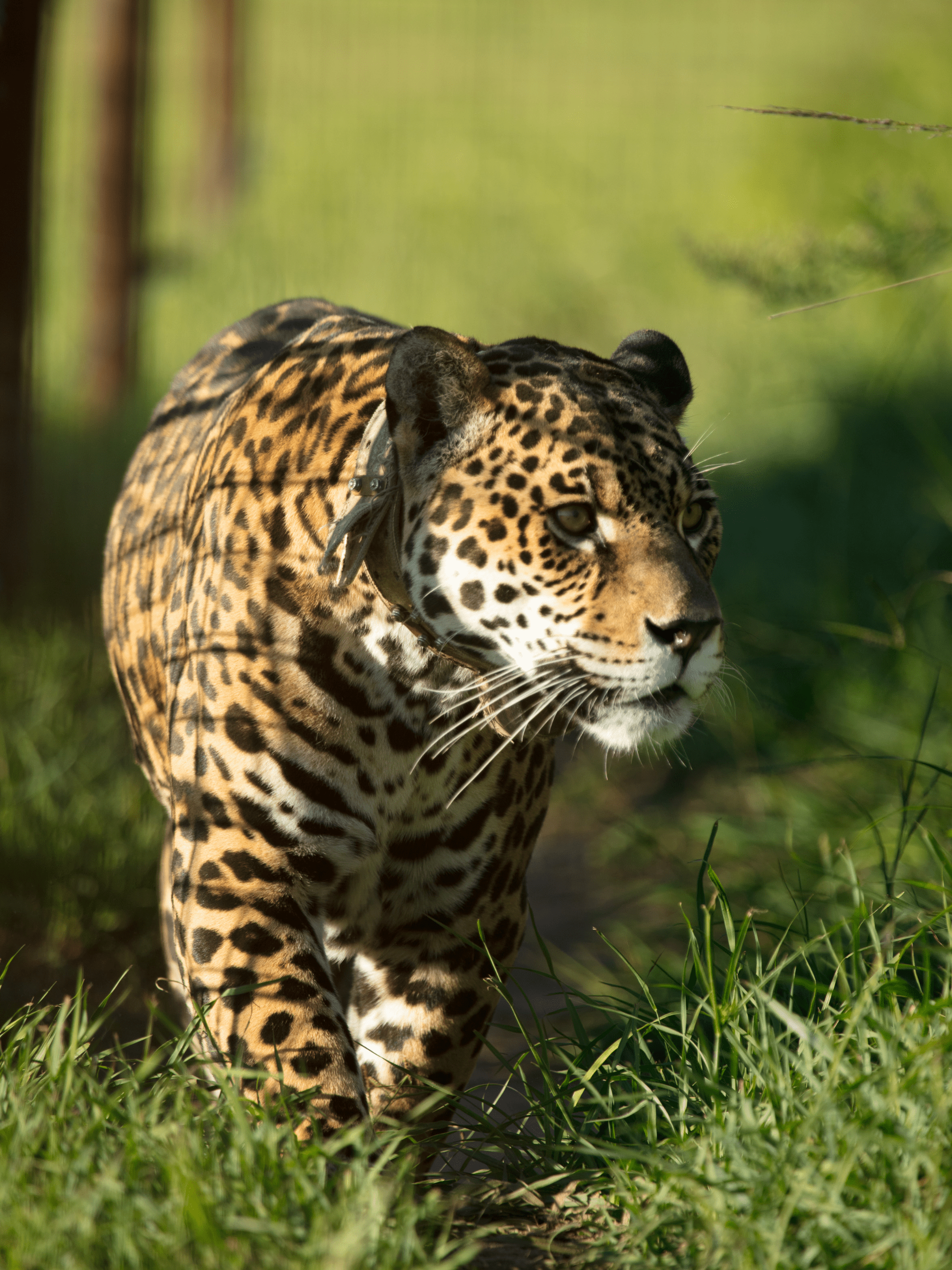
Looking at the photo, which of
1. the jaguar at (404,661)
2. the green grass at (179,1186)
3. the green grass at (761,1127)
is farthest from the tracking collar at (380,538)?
the green grass at (179,1186)

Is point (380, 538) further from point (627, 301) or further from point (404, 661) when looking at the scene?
point (627, 301)

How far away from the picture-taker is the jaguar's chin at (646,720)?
Answer: 2.53 meters

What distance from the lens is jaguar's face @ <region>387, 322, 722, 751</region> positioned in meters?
2.46

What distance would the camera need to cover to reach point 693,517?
2678 millimetres

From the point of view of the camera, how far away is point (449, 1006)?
296 cm

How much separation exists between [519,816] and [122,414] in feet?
20.9

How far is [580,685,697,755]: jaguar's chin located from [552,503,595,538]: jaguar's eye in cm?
36

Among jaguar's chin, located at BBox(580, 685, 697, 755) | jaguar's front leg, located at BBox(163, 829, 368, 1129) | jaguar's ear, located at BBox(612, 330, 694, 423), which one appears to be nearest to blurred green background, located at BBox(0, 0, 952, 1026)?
jaguar's chin, located at BBox(580, 685, 697, 755)

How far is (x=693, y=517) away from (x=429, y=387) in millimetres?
629

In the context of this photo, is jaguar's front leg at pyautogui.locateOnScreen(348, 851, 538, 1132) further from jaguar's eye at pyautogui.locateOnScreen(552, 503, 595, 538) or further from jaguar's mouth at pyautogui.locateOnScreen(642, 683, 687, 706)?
jaguar's eye at pyautogui.locateOnScreen(552, 503, 595, 538)

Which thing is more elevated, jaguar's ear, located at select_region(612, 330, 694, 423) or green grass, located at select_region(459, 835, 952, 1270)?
jaguar's ear, located at select_region(612, 330, 694, 423)

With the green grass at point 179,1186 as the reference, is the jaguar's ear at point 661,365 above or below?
above

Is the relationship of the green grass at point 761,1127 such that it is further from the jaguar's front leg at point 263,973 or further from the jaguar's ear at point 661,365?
the jaguar's ear at point 661,365

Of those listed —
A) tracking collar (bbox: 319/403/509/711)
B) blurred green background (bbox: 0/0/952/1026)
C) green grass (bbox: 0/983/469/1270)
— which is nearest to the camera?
green grass (bbox: 0/983/469/1270)
